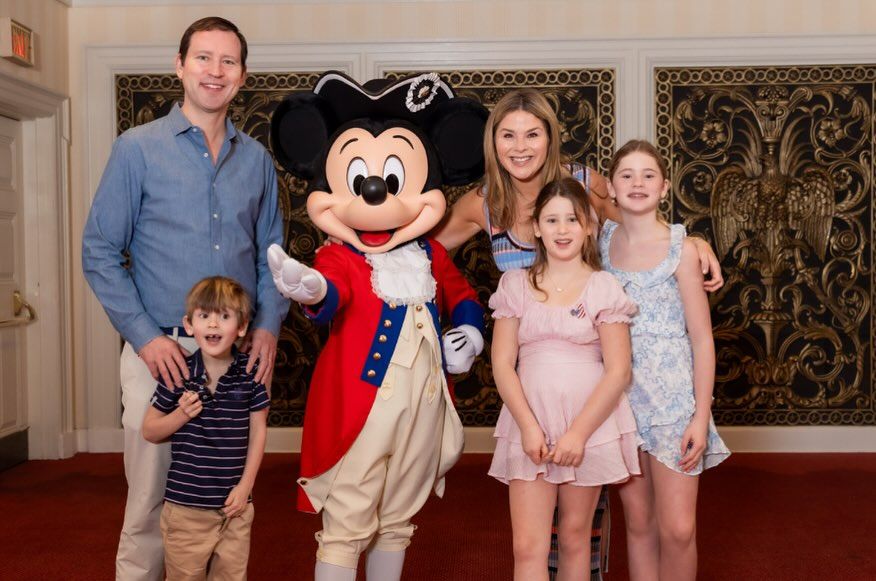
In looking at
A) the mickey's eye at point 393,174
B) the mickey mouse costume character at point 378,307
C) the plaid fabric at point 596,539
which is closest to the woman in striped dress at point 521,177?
the plaid fabric at point 596,539

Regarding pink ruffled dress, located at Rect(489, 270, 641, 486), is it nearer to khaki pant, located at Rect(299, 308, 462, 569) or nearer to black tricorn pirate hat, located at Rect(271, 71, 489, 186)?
khaki pant, located at Rect(299, 308, 462, 569)

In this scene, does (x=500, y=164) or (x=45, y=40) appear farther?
(x=45, y=40)

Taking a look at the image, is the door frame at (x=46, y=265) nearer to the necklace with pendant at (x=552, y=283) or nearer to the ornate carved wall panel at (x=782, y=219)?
the ornate carved wall panel at (x=782, y=219)

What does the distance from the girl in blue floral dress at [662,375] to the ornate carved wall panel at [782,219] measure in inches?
107

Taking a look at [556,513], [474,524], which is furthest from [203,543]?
[474,524]

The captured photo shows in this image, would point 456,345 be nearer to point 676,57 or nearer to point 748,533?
point 748,533

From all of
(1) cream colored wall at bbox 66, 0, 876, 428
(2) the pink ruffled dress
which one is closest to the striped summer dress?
Result: (2) the pink ruffled dress

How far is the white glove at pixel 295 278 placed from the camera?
6.60 ft

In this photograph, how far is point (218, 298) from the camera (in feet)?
6.94

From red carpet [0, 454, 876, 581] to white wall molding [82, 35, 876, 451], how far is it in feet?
0.74

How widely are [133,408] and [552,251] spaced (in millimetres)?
1101

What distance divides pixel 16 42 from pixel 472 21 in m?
2.26

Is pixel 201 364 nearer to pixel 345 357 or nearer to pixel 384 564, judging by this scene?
pixel 345 357

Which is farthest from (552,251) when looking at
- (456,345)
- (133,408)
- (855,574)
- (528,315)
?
A: (855,574)
